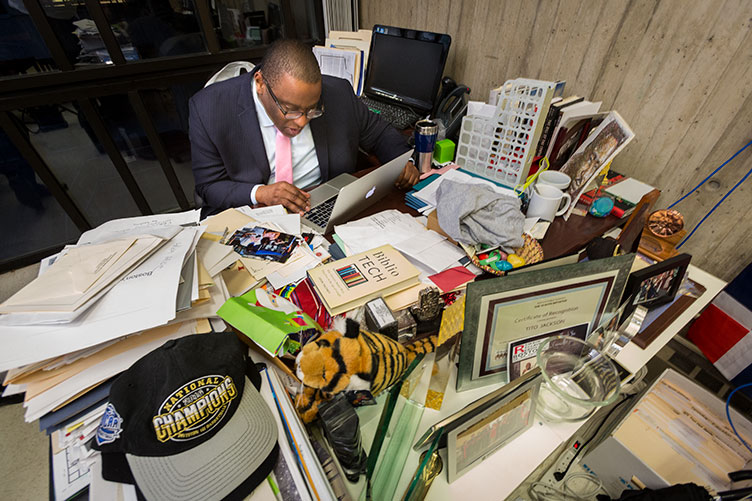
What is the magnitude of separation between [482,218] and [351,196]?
0.43 metres

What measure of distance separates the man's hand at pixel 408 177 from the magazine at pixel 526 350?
0.80 meters

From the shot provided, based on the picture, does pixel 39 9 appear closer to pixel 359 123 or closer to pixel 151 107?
pixel 151 107

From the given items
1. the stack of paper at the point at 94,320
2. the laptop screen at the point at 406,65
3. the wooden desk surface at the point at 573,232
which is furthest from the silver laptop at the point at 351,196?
the laptop screen at the point at 406,65

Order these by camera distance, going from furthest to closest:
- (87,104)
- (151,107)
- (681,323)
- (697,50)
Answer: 1. (151,107)
2. (87,104)
3. (697,50)
4. (681,323)

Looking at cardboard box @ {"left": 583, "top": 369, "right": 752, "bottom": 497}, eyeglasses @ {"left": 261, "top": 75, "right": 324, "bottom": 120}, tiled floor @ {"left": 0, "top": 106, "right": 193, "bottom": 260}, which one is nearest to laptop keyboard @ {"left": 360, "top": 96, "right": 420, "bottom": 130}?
eyeglasses @ {"left": 261, "top": 75, "right": 324, "bottom": 120}

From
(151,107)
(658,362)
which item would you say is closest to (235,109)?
(151,107)

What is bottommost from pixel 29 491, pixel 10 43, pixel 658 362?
pixel 29 491

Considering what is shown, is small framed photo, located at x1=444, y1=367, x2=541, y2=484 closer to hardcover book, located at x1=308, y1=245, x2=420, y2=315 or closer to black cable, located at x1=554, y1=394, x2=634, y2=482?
hardcover book, located at x1=308, y1=245, x2=420, y2=315

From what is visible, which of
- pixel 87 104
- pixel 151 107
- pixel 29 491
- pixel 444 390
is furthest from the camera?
pixel 151 107

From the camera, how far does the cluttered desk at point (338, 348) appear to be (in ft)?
1.75

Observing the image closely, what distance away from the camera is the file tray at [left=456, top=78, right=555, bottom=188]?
1100 millimetres

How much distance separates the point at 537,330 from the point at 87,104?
2.77 metres

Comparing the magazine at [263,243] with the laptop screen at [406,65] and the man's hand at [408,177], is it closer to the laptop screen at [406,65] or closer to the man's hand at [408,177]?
the man's hand at [408,177]

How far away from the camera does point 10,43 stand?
1.78 meters
